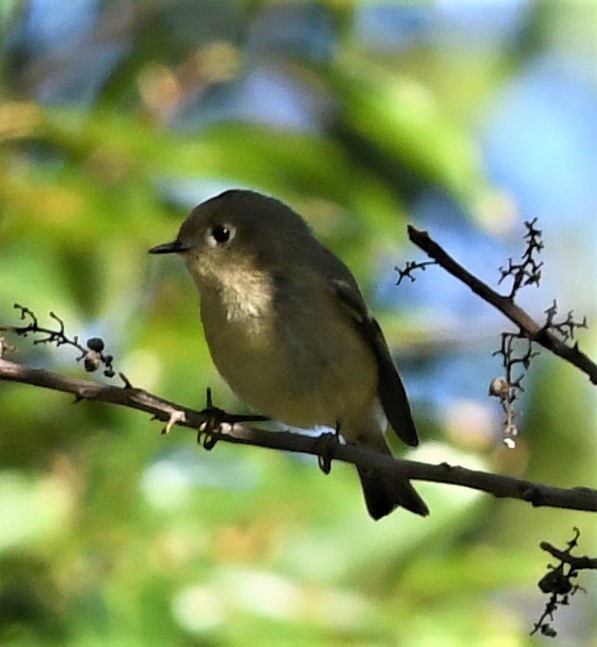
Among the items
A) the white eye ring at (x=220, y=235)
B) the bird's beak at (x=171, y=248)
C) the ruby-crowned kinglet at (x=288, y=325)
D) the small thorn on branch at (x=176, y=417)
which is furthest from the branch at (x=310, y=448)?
the white eye ring at (x=220, y=235)

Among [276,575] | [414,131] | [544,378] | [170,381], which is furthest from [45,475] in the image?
[544,378]

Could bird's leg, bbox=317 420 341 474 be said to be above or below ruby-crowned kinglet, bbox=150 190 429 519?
below

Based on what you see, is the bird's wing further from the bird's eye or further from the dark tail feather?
the bird's eye

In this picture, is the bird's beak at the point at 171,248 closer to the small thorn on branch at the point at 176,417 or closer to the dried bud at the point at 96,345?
the dried bud at the point at 96,345

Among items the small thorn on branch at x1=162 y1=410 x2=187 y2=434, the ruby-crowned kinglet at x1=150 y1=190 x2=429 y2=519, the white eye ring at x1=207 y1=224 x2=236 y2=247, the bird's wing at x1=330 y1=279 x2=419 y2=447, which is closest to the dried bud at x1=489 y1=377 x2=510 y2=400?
the small thorn on branch at x1=162 y1=410 x2=187 y2=434

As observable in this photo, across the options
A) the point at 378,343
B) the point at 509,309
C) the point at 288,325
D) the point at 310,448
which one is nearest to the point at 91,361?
the point at 310,448

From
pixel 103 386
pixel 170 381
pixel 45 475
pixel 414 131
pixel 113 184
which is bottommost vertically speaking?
pixel 103 386

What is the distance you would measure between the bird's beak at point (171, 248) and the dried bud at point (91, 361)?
0.98 m

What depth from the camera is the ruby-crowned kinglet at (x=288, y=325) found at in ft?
7.50

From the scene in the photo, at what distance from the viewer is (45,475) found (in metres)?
2.23

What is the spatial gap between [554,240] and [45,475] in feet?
8.59

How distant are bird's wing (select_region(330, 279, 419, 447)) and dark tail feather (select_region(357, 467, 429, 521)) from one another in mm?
138

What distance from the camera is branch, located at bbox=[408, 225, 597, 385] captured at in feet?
3.74

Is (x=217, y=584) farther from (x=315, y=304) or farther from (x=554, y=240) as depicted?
(x=554, y=240)
